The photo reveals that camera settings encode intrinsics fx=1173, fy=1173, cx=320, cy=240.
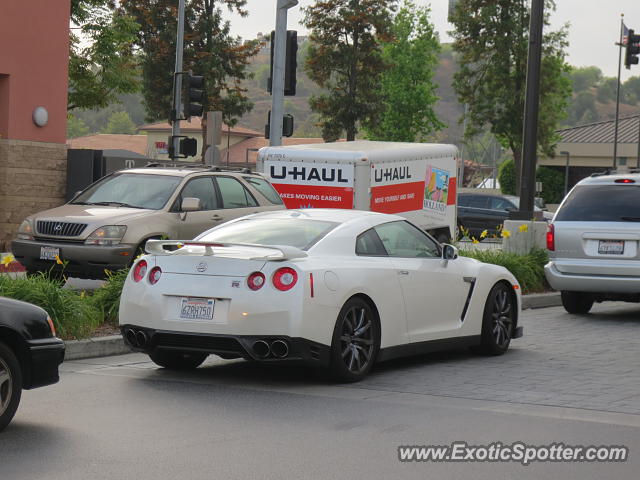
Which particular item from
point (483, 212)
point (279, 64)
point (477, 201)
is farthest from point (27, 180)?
point (477, 201)

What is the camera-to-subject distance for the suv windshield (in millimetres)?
16136

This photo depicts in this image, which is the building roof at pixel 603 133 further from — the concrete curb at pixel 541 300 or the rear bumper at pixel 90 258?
the rear bumper at pixel 90 258

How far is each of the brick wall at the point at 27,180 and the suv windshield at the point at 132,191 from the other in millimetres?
7256

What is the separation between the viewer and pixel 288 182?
72.6 feet

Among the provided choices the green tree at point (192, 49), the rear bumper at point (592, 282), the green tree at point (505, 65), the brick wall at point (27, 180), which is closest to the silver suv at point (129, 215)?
the rear bumper at point (592, 282)

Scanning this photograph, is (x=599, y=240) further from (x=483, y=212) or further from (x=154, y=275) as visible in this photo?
(x=483, y=212)

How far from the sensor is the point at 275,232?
32.9 feet

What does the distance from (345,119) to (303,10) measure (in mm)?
6942

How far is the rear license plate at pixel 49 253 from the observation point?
1517 centimetres

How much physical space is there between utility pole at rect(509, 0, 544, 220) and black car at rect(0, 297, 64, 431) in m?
13.0

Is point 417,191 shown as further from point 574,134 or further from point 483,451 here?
point 574,134

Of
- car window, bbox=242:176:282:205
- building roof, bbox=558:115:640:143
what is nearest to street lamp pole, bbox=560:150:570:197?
building roof, bbox=558:115:640:143

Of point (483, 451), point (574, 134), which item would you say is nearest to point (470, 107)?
point (574, 134)

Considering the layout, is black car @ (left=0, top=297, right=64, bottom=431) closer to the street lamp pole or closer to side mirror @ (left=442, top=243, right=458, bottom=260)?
side mirror @ (left=442, top=243, right=458, bottom=260)
